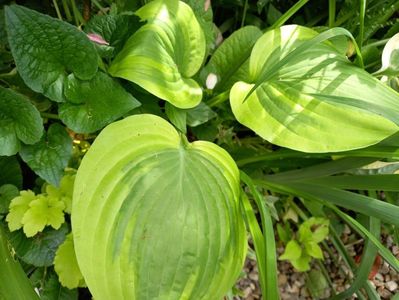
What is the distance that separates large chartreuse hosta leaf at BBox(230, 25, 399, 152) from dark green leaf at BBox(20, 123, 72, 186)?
0.86 feet

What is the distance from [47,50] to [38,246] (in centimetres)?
29

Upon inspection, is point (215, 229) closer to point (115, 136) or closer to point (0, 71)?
point (115, 136)

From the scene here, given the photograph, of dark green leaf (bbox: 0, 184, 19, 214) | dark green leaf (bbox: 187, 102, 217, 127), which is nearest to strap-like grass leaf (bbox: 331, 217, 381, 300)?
dark green leaf (bbox: 187, 102, 217, 127)

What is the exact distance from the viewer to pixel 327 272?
1.09m

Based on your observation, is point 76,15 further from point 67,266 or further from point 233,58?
point 67,266

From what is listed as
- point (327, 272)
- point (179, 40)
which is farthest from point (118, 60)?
point (327, 272)

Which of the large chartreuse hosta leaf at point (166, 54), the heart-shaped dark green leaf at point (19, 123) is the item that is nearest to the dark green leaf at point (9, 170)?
the heart-shaped dark green leaf at point (19, 123)

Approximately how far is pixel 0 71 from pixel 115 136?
320 millimetres

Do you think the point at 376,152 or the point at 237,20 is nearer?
the point at 376,152

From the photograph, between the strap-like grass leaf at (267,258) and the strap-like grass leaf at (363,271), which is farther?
the strap-like grass leaf at (363,271)

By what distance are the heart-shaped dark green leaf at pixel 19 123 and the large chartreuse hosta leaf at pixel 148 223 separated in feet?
0.37

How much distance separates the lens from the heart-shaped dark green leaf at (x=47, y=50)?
2.18ft

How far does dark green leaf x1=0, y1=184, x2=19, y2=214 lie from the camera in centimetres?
77

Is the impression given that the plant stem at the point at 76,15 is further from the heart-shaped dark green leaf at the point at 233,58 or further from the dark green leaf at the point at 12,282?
the dark green leaf at the point at 12,282
